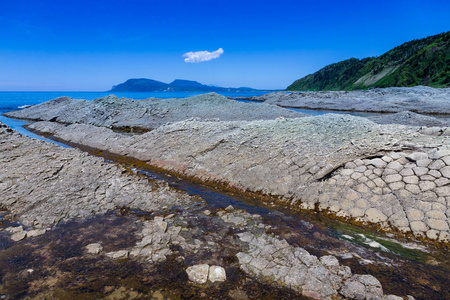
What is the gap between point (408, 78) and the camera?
71.8 metres

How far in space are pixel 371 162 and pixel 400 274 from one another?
14.8ft

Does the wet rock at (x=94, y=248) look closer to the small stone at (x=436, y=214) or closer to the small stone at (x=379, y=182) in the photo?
the small stone at (x=379, y=182)

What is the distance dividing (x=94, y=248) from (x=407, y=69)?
304 feet

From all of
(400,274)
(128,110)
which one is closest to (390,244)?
(400,274)

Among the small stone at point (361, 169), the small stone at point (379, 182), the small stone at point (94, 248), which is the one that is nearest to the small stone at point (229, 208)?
the small stone at point (94, 248)

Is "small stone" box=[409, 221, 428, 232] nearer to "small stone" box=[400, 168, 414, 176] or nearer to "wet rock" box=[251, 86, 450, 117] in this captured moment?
"small stone" box=[400, 168, 414, 176]

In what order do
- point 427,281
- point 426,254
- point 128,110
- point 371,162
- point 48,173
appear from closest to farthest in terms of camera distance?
point 427,281, point 426,254, point 371,162, point 48,173, point 128,110

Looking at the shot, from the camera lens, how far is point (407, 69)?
75.6m

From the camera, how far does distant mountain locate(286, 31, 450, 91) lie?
66375mm

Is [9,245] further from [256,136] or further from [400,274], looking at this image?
[256,136]

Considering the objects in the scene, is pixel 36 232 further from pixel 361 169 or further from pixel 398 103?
pixel 398 103

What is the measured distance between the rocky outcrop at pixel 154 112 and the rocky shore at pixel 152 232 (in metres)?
16.2

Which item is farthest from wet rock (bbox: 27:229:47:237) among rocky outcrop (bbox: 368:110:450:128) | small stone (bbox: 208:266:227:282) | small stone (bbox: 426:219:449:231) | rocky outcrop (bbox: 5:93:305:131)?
rocky outcrop (bbox: 368:110:450:128)

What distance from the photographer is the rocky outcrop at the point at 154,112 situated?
28078mm
